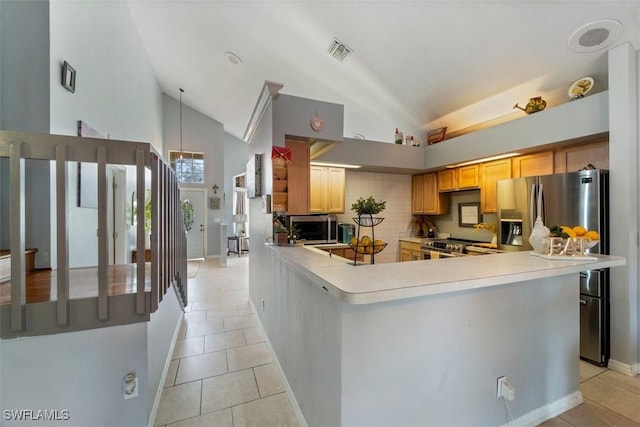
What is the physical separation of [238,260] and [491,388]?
7.29m

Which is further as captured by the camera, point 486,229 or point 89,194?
point 486,229

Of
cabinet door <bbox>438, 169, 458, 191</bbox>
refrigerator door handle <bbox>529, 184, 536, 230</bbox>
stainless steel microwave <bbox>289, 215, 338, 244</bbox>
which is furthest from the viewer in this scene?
cabinet door <bbox>438, 169, 458, 191</bbox>

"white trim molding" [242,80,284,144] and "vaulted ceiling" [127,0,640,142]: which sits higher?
"vaulted ceiling" [127,0,640,142]

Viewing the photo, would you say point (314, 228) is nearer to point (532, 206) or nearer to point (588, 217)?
point (532, 206)

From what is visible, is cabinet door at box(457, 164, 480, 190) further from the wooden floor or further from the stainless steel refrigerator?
the wooden floor

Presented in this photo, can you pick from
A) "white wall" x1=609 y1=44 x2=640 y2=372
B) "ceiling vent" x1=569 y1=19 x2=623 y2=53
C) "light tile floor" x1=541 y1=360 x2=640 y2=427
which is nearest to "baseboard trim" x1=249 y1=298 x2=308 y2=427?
"light tile floor" x1=541 y1=360 x2=640 y2=427

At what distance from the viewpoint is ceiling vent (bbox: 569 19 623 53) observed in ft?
7.29

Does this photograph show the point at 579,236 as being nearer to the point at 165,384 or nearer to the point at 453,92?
the point at 453,92

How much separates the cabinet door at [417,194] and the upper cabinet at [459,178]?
364 millimetres

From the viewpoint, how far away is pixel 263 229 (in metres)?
3.10

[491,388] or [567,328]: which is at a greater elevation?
[567,328]

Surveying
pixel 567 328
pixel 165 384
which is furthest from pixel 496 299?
pixel 165 384

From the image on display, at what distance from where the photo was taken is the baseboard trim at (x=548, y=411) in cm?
169

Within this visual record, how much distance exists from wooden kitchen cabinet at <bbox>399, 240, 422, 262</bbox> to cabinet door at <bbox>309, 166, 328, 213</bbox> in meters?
1.66
